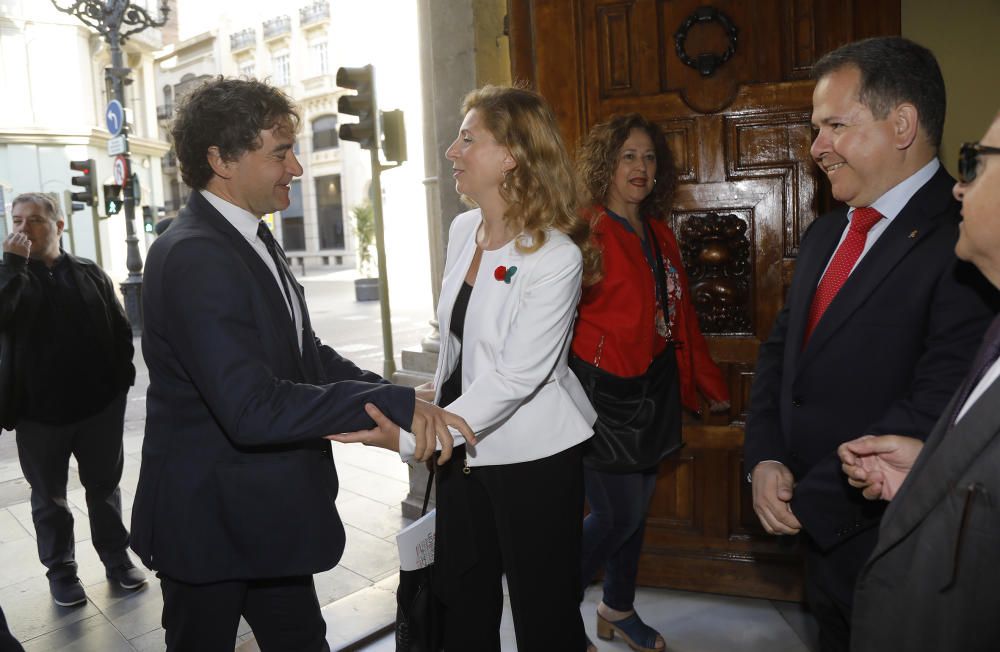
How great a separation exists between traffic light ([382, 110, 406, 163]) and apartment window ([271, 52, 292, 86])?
146 ft

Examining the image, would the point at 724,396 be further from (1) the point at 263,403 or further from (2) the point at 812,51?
(1) the point at 263,403

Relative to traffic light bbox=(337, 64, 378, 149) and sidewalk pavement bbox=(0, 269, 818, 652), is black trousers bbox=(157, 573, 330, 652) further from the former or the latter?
traffic light bbox=(337, 64, 378, 149)

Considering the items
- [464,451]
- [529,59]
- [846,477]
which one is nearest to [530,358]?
[464,451]

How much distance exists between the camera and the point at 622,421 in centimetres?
270

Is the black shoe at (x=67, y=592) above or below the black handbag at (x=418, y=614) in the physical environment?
below

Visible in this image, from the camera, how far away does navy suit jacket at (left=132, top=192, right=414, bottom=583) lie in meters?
1.74

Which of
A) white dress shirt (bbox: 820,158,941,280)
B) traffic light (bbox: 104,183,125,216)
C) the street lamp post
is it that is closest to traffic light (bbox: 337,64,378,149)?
white dress shirt (bbox: 820,158,941,280)

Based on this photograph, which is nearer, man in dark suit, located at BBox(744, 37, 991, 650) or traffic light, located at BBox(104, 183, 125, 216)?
man in dark suit, located at BBox(744, 37, 991, 650)

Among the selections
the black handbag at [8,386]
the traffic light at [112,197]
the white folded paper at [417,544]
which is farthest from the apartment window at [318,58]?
the white folded paper at [417,544]

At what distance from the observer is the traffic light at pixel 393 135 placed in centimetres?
569

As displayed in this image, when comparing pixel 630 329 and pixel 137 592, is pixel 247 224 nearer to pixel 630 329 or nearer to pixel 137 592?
pixel 630 329

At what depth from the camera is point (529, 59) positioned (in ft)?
11.0

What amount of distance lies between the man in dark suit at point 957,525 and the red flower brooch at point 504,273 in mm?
1054

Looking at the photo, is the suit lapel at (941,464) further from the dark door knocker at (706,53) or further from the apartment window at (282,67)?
the apartment window at (282,67)
